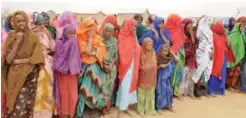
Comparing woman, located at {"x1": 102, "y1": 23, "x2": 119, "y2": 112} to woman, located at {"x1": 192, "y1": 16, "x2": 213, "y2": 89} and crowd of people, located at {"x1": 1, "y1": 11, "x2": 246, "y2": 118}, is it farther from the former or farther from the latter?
woman, located at {"x1": 192, "y1": 16, "x2": 213, "y2": 89}

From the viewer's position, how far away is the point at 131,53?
4.14m

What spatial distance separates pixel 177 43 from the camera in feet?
15.8

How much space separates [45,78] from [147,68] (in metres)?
1.29

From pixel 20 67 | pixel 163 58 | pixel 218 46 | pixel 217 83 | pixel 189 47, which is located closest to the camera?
pixel 20 67

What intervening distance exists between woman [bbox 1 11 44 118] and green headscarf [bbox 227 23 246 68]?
3.39m

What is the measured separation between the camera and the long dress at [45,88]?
3461 mm

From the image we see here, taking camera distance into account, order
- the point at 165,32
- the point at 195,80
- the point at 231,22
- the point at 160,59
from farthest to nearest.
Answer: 1. the point at 231,22
2. the point at 195,80
3. the point at 165,32
4. the point at 160,59

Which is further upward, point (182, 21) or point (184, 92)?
point (182, 21)

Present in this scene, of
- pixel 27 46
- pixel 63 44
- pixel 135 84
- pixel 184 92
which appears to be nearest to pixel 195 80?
pixel 184 92

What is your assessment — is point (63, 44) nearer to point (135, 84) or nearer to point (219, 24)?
point (135, 84)

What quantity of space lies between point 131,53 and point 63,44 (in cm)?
88

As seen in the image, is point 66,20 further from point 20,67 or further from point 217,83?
point 217,83

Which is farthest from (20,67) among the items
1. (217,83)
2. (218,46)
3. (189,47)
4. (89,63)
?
(217,83)

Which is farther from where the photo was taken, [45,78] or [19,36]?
[45,78]
